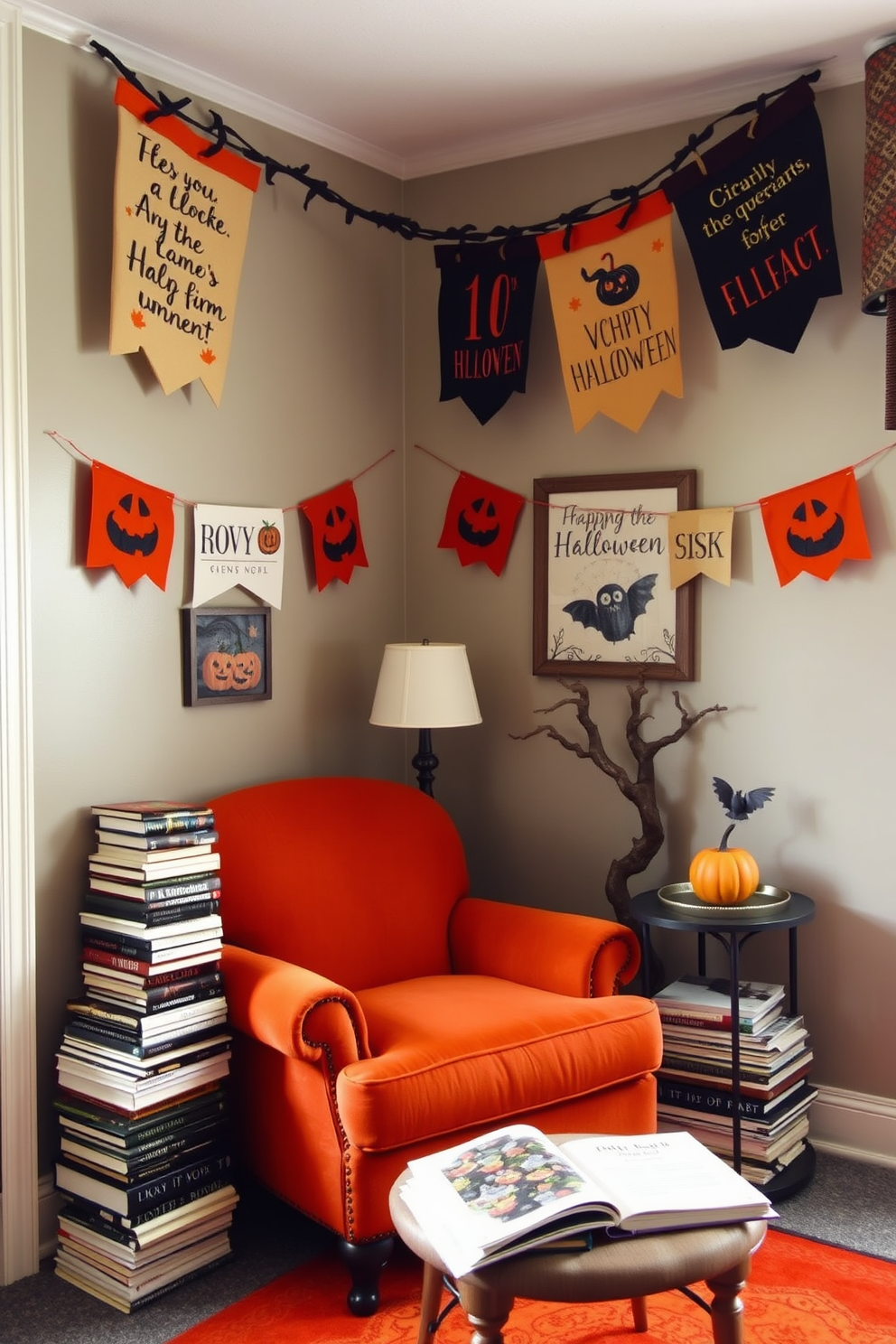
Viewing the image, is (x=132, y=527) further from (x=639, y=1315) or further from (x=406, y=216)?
(x=639, y=1315)

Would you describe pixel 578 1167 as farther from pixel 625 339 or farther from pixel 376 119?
pixel 376 119

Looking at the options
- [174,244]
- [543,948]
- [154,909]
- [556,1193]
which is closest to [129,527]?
[174,244]

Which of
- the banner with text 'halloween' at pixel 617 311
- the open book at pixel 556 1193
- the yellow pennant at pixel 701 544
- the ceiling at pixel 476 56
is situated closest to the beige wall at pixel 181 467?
the ceiling at pixel 476 56

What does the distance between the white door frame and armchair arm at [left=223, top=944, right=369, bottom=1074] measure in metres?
0.47

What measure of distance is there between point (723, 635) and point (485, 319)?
113 centimetres

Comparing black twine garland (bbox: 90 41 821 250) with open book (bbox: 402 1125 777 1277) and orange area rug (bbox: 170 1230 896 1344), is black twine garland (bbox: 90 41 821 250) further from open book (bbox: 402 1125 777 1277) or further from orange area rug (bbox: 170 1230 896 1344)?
orange area rug (bbox: 170 1230 896 1344)

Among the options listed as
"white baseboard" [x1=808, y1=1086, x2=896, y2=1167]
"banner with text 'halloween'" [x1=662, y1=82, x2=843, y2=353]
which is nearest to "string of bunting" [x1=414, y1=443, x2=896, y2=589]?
"banner with text 'halloween'" [x1=662, y1=82, x2=843, y2=353]

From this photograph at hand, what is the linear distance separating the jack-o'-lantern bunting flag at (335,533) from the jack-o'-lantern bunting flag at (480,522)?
289 mm

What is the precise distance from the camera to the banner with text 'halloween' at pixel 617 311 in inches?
126

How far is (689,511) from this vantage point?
3.24m

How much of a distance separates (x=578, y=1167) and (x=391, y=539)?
2.22 metres

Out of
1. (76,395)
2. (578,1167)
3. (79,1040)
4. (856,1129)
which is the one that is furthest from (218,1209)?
(76,395)

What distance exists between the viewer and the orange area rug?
2283 millimetres

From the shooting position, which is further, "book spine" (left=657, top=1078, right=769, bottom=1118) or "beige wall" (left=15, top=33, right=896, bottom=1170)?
"book spine" (left=657, top=1078, right=769, bottom=1118)
